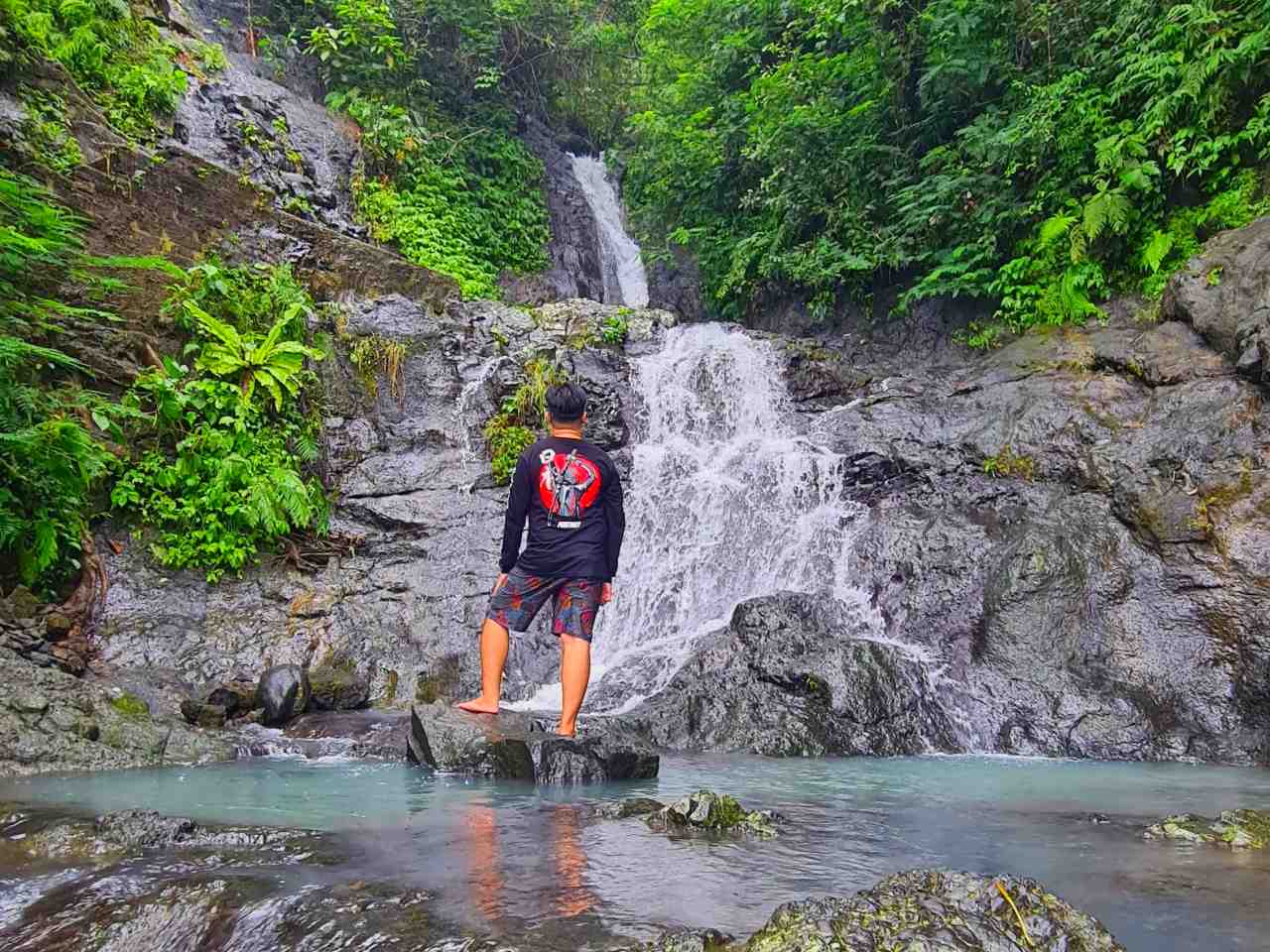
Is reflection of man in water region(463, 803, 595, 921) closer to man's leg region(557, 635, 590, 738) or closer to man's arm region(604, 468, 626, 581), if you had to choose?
man's leg region(557, 635, 590, 738)

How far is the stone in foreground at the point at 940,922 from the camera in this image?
2.20m

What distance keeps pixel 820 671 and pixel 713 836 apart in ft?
12.4

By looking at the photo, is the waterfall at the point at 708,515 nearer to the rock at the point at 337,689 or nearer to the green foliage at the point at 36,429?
the rock at the point at 337,689

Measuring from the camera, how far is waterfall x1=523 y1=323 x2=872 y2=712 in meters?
9.02

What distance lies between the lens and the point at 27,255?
26.0ft

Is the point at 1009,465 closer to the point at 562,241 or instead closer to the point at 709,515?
the point at 709,515

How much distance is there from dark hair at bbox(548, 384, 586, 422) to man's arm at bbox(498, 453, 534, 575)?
1.08ft

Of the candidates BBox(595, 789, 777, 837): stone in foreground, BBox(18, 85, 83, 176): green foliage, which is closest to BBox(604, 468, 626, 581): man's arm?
BBox(595, 789, 777, 837): stone in foreground

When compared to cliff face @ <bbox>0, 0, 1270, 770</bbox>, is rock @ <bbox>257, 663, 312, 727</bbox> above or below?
below

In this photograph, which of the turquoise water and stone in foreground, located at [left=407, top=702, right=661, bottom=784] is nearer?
the turquoise water

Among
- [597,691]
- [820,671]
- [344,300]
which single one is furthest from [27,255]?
[820,671]

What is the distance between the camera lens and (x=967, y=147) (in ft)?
39.7

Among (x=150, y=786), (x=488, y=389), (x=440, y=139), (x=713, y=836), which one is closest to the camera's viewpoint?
(x=713, y=836)

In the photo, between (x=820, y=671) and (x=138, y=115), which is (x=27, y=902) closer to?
(x=820, y=671)
